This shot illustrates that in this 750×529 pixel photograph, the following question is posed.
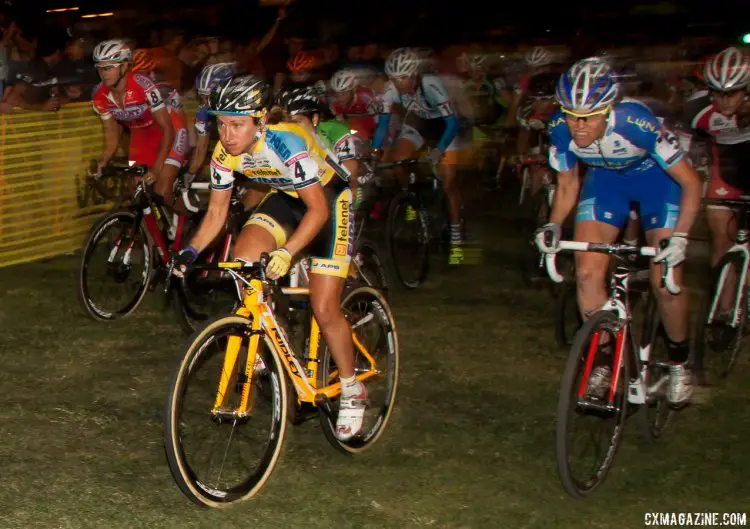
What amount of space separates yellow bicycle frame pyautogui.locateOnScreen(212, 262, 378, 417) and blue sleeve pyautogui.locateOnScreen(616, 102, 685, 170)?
1932mm

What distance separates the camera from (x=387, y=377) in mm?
6035

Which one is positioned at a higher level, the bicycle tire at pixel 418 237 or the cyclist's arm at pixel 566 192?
the cyclist's arm at pixel 566 192

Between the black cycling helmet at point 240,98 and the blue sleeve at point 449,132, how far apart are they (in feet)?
17.6

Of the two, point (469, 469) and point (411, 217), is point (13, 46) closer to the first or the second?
point (411, 217)

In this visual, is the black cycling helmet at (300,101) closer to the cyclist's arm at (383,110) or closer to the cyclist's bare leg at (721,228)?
the cyclist's arm at (383,110)

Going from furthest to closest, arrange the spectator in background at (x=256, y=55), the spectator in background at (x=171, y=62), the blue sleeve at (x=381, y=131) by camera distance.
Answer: the spectator in background at (x=256, y=55)
the spectator in background at (x=171, y=62)
the blue sleeve at (x=381, y=131)

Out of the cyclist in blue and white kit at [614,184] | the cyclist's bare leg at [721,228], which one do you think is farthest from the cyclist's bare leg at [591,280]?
the cyclist's bare leg at [721,228]

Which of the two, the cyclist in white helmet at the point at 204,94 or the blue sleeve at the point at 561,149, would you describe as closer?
the blue sleeve at the point at 561,149

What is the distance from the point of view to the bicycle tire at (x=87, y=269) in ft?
26.4

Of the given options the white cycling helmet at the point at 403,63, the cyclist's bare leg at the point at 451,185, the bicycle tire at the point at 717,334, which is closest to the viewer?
the bicycle tire at the point at 717,334

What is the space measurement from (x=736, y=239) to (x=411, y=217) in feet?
11.6

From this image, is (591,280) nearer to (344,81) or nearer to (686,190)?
(686,190)

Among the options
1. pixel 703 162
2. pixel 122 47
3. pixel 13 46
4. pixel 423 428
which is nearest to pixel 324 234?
pixel 423 428

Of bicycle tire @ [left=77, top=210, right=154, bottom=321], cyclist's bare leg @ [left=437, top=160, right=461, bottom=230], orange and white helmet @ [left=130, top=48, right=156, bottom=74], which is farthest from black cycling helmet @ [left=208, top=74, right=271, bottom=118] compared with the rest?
orange and white helmet @ [left=130, top=48, right=156, bottom=74]
